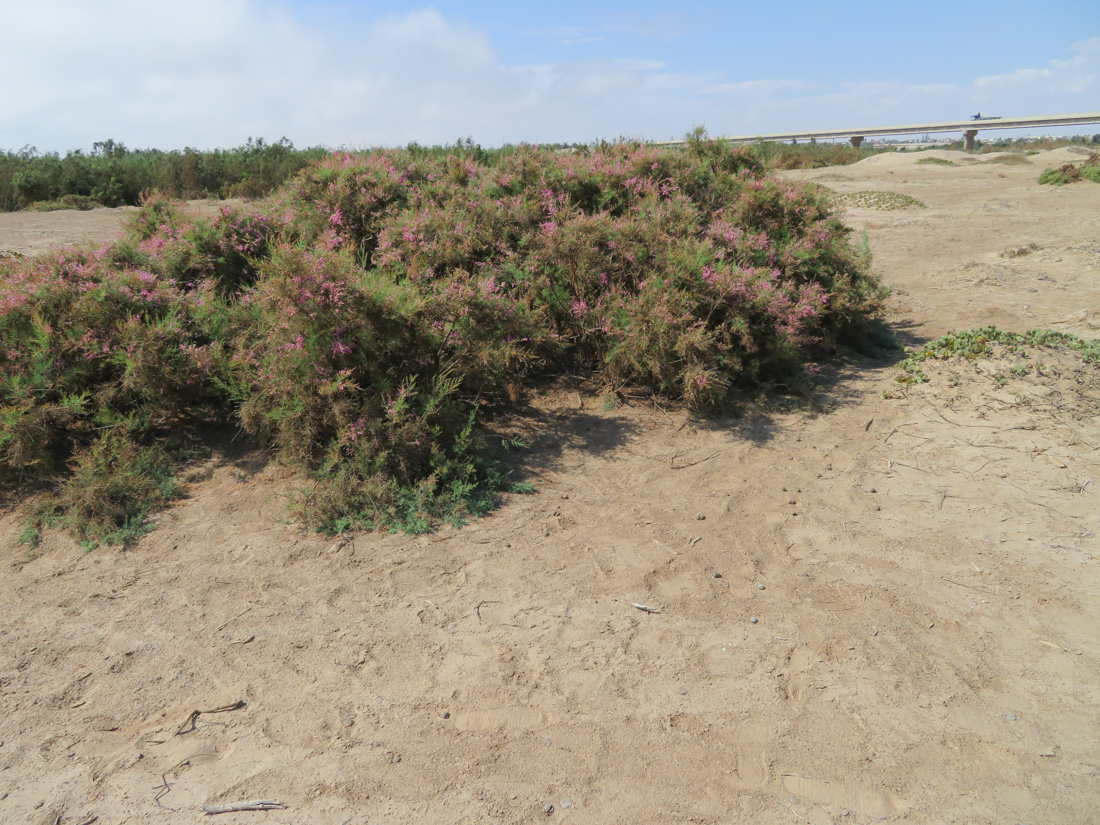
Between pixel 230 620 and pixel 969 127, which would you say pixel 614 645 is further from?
pixel 969 127

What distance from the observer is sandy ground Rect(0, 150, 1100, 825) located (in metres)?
2.67

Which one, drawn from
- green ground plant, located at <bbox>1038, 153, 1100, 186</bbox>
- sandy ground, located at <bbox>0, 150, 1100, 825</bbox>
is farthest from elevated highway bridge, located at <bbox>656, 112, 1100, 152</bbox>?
sandy ground, located at <bbox>0, 150, 1100, 825</bbox>

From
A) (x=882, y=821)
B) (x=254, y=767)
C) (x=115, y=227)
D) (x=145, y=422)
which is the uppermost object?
(x=115, y=227)

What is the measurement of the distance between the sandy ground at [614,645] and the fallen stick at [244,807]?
29 millimetres

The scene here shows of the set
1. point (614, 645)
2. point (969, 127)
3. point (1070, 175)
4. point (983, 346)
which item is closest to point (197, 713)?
point (614, 645)

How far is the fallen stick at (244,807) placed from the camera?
254 centimetres

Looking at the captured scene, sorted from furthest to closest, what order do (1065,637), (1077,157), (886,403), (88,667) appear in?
1. (1077,157)
2. (886,403)
3. (1065,637)
4. (88,667)

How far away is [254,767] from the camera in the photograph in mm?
2738

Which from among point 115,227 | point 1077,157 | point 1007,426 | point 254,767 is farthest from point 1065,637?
point 1077,157

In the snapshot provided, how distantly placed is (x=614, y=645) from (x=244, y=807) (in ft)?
5.99

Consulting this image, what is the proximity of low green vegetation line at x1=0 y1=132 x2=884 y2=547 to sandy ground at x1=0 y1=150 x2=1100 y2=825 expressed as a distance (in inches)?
17.2

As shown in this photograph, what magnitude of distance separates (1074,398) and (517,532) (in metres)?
5.31

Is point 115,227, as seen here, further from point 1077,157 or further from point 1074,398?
point 1077,157

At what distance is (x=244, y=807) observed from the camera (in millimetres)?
2549
